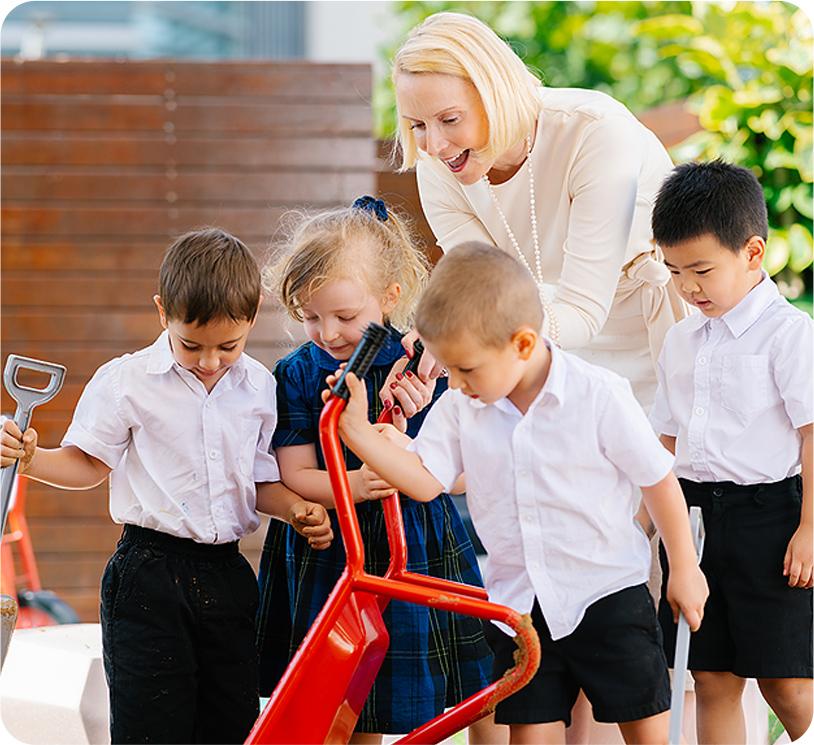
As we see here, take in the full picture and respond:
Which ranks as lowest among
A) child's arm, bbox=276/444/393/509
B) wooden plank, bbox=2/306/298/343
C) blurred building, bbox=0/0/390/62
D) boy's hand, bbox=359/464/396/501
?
wooden plank, bbox=2/306/298/343

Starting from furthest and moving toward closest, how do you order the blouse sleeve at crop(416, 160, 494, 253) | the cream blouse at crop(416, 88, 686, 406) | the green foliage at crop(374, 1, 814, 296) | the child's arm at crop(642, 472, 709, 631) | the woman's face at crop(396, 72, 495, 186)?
the green foliage at crop(374, 1, 814, 296), the blouse sleeve at crop(416, 160, 494, 253), the cream blouse at crop(416, 88, 686, 406), the woman's face at crop(396, 72, 495, 186), the child's arm at crop(642, 472, 709, 631)

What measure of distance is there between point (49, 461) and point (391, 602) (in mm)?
606

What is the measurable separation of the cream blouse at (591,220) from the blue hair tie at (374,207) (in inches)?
4.8

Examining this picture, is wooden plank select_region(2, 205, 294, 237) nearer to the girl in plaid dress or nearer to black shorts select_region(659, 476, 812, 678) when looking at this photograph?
the girl in plaid dress

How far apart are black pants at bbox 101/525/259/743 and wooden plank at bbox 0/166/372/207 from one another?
3.56 m

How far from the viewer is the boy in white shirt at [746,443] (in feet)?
6.44

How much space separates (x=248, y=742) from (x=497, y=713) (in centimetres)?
34

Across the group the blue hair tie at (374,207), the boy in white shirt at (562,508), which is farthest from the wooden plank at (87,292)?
the boy in white shirt at (562,508)

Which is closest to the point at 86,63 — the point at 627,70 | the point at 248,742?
the point at 248,742

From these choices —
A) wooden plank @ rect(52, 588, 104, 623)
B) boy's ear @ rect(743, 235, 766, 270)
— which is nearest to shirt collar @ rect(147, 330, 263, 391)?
boy's ear @ rect(743, 235, 766, 270)

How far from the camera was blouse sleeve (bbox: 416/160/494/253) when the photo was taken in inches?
Result: 93.1

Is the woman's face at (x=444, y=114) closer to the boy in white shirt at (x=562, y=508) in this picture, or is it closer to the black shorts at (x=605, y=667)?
the boy in white shirt at (x=562, y=508)

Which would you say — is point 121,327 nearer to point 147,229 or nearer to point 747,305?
point 147,229

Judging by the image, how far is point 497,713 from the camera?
172 cm
